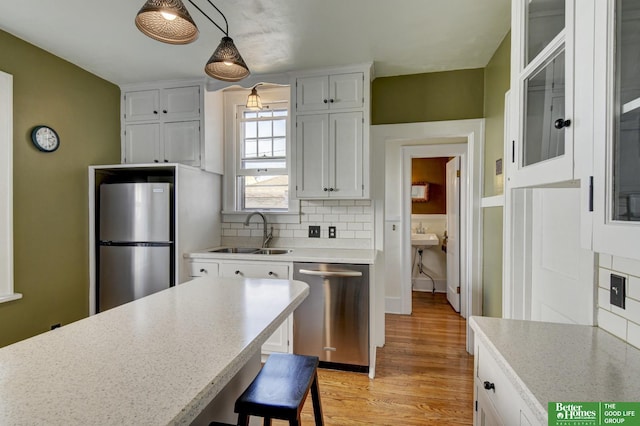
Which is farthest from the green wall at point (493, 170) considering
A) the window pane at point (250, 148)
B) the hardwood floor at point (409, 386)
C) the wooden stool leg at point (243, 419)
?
the window pane at point (250, 148)

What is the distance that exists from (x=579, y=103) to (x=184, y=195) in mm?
2750

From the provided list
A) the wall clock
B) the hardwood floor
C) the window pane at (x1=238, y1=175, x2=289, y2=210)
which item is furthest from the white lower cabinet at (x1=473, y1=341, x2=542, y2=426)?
the wall clock

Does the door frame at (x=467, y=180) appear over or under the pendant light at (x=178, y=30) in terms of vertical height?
under

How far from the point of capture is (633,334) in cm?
100

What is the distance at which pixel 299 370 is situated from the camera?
51.6 inches

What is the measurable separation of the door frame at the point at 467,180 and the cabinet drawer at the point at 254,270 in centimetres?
88

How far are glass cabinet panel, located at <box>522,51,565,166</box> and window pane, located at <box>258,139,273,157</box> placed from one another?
8.54 ft

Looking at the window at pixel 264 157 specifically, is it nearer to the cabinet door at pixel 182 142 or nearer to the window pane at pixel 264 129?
the window pane at pixel 264 129

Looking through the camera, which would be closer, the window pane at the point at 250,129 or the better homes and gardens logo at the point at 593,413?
the better homes and gardens logo at the point at 593,413

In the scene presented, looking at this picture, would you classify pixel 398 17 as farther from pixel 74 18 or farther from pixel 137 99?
pixel 137 99

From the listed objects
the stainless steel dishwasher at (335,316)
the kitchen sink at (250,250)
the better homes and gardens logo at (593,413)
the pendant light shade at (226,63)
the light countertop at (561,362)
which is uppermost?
the pendant light shade at (226,63)

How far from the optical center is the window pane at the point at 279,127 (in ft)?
11.1

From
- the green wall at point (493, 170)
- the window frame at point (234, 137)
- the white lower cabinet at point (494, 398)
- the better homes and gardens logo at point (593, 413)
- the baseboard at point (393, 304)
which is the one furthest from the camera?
the baseboard at point (393, 304)

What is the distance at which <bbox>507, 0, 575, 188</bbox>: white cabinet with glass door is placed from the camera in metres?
0.91
